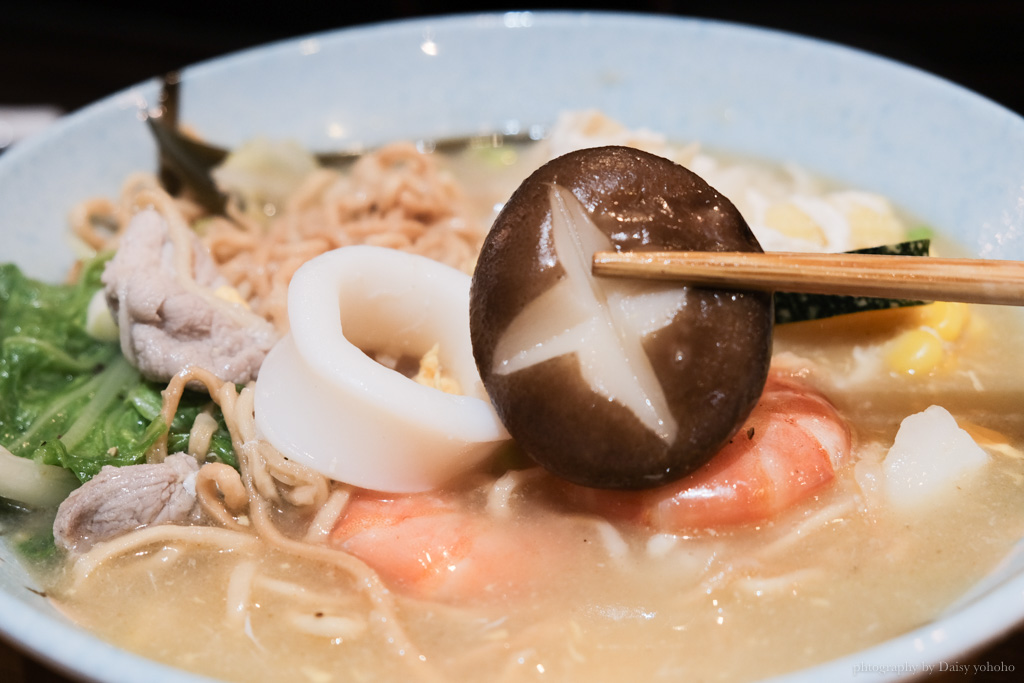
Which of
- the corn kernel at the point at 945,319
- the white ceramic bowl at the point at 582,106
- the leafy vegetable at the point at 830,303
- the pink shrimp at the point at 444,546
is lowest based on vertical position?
the pink shrimp at the point at 444,546

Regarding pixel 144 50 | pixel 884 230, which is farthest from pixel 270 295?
pixel 144 50

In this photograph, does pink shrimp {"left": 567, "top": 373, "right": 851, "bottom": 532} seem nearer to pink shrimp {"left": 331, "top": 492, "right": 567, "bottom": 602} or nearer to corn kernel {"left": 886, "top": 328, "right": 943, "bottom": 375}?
pink shrimp {"left": 331, "top": 492, "right": 567, "bottom": 602}

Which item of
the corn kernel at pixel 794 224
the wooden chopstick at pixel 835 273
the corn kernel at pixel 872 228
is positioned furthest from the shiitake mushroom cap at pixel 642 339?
the corn kernel at pixel 872 228

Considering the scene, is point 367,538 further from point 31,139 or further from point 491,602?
point 31,139

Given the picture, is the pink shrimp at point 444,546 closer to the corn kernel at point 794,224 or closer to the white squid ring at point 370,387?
the white squid ring at point 370,387

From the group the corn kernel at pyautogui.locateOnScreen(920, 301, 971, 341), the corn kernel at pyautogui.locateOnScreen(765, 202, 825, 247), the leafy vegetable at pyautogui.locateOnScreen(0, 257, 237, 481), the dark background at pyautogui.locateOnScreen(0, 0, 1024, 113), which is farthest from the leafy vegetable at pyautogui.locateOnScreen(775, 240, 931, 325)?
the dark background at pyautogui.locateOnScreen(0, 0, 1024, 113)

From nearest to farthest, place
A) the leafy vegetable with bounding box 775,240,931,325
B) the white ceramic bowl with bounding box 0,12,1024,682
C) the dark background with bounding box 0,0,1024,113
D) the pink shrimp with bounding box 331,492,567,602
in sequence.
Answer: the pink shrimp with bounding box 331,492,567,602
the leafy vegetable with bounding box 775,240,931,325
the white ceramic bowl with bounding box 0,12,1024,682
the dark background with bounding box 0,0,1024,113
